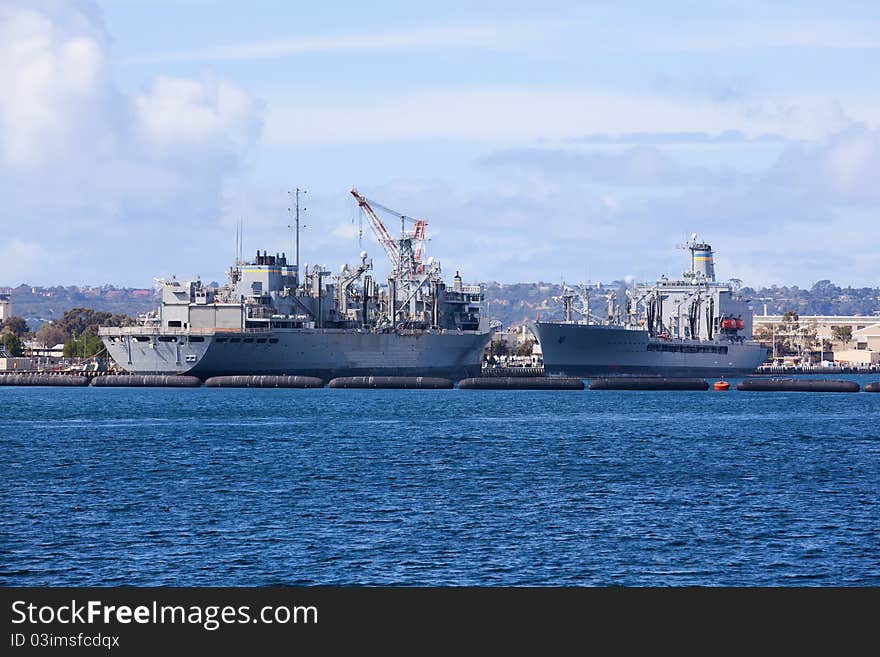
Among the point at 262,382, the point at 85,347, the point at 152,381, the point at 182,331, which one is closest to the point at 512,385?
the point at 262,382

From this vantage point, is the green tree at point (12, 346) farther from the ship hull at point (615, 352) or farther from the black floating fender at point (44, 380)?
the ship hull at point (615, 352)

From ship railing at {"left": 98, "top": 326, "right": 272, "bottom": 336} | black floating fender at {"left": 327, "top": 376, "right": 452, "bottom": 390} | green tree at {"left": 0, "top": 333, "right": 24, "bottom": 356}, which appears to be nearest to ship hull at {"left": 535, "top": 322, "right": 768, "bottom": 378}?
black floating fender at {"left": 327, "top": 376, "right": 452, "bottom": 390}

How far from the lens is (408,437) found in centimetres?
6291

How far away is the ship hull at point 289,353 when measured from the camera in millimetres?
119500

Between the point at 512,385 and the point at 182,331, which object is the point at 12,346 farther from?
the point at 512,385

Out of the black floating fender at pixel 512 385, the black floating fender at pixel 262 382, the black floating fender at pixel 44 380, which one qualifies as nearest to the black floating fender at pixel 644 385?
the black floating fender at pixel 512 385

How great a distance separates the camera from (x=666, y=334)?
154 meters

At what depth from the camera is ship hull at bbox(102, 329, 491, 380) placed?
120 metres

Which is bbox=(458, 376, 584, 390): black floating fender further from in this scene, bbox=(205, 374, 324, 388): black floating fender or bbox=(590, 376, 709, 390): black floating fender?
bbox=(205, 374, 324, 388): black floating fender

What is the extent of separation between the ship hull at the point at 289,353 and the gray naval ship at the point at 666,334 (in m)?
13.1

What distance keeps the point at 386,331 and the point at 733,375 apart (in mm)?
50015

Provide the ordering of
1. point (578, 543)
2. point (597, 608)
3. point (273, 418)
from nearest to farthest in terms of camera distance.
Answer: point (597, 608), point (578, 543), point (273, 418)

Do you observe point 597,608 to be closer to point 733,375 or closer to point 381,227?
point 381,227

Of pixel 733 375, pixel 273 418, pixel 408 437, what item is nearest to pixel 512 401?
pixel 273 418
